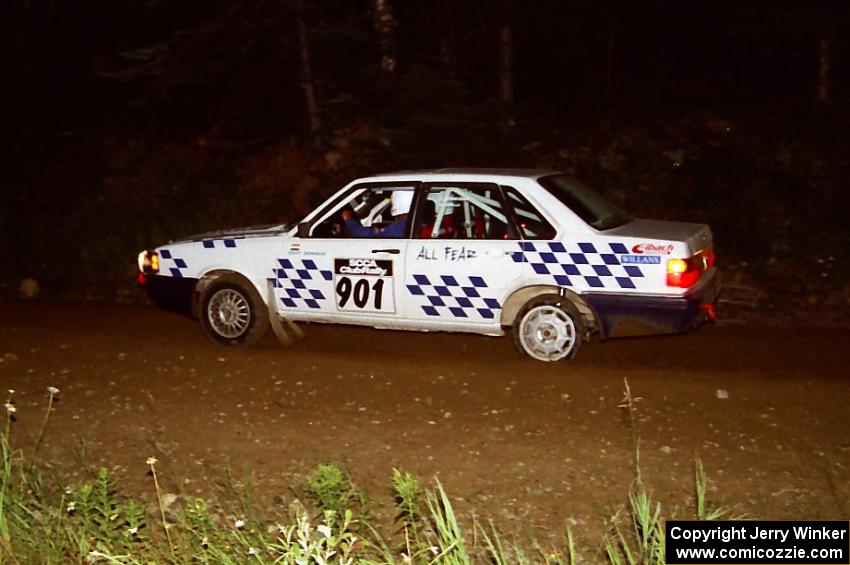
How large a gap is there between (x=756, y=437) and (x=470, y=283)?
2643 mm

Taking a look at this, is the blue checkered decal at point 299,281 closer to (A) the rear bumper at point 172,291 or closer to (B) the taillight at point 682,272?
(A) the rear bumper at point 172,291

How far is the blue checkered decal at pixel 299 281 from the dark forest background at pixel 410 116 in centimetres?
466

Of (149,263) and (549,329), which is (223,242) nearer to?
(149,263)

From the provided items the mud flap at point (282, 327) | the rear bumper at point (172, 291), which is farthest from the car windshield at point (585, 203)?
the rear bumper at point (172, 291)

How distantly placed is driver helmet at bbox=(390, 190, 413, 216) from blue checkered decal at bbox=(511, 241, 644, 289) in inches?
50.3

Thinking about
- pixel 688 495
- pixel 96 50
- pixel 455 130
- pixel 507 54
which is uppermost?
pixel 96 50

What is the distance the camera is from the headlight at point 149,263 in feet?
29.1

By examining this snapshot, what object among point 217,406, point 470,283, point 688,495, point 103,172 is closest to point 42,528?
point 217,406

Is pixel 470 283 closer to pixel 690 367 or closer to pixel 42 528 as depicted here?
Answer: pixel 690 367

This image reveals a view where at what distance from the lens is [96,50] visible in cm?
2081

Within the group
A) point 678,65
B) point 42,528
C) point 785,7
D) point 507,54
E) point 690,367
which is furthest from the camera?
point 678,65

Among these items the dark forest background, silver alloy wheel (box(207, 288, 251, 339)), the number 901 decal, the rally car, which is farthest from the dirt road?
the dark forest background

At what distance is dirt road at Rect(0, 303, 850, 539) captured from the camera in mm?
5344

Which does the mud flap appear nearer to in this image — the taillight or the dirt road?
the dirt road
